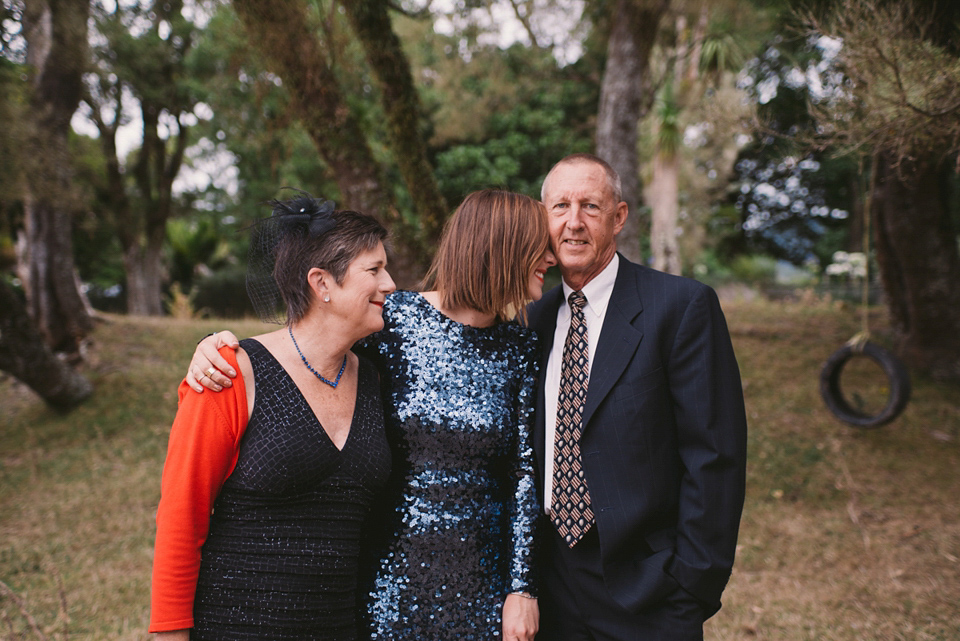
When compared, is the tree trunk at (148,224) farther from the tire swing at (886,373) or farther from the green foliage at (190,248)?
the tire swing at (886,373)

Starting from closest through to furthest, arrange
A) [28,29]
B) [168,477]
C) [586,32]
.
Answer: [168,477], [28,29], [586,32]

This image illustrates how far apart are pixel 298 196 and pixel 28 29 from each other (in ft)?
25.8

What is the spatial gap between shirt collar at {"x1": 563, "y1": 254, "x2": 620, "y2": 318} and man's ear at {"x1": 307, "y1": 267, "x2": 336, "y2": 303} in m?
0.92

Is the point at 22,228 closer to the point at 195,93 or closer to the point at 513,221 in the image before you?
the point at 195,93

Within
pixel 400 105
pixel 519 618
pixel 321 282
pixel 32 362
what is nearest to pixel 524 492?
pixel 519 618

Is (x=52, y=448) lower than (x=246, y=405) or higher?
lower

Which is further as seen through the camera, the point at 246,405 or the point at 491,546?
the point at 491,546

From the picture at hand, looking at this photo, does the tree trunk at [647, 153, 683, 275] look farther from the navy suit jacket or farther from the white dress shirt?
the navy suit jacket

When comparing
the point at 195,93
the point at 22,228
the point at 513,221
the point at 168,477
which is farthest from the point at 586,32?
the point at 168,477

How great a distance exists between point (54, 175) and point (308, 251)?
8.23 m

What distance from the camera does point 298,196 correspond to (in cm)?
208

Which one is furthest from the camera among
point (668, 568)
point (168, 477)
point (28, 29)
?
point (28, 29)

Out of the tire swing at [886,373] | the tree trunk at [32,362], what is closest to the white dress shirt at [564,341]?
the tire swing at [886,373]

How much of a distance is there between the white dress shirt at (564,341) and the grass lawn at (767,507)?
97.5 inches
